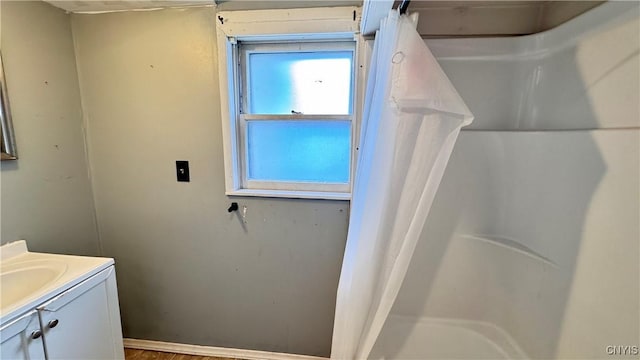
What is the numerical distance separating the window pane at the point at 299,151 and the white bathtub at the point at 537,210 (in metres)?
0.58

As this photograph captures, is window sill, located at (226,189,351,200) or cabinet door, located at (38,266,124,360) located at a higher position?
window sill, located at (226,189,351,200)

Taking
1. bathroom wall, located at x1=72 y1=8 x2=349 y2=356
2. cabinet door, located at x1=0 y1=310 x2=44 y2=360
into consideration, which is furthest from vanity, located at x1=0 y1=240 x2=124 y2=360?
bathroom wall, located at x1=72 y1=8 x2=349 y2=356

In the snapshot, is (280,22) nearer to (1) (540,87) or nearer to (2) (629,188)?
(1) (540,87)

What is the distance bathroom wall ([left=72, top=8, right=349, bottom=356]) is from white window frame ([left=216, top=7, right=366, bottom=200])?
54 mm

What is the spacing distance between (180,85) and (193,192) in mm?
595

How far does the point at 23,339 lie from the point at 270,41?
5.33 ft

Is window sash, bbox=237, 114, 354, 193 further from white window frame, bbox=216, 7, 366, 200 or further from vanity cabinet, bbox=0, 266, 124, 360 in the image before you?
vanity cabinet, bbox=0, 266, 124, 360

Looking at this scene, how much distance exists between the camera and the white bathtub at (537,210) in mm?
917

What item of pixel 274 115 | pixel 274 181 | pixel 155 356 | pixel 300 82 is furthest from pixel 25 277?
pixel 300 82

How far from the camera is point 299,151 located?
1.63 m

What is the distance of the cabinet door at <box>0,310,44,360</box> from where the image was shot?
2.99 feet

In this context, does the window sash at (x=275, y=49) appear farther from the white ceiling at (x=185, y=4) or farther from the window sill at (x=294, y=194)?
the window sill at (x=294, y=194)

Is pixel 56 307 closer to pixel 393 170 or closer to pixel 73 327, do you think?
pixel 73 327

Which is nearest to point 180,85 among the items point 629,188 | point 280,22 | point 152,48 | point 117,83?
point 152,48
